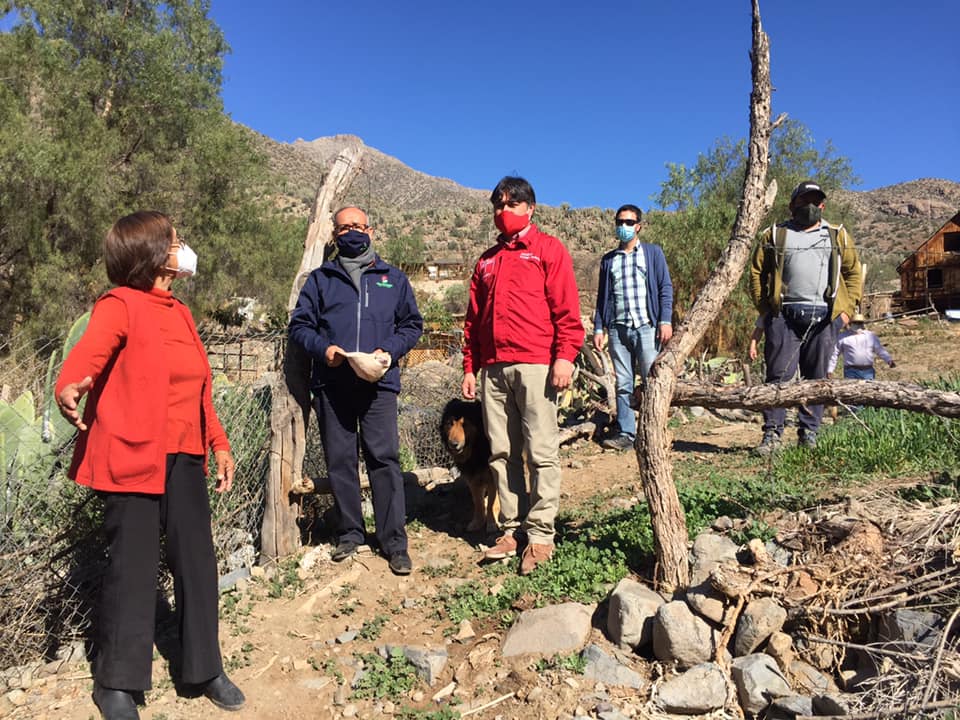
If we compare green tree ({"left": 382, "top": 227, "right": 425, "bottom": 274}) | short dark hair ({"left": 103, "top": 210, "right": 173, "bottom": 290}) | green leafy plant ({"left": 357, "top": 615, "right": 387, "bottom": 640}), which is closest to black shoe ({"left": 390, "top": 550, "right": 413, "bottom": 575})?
green leafy plant ({"left": 357, "top": 615, "right": 387, "bottom": 640})

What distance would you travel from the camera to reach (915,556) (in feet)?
9.55

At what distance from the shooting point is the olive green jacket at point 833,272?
502cm

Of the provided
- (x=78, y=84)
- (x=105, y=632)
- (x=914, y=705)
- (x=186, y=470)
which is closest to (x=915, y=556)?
(x=914, y=705)

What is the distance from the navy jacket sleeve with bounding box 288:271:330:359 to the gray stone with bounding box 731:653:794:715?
8.50 feet

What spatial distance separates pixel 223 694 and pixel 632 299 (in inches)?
160

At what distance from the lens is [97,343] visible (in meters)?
2.60

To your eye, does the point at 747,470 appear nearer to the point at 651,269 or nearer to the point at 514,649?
the point at 651,269

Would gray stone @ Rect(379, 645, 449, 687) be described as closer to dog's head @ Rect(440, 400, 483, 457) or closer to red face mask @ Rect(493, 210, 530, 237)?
dog's head @ Rect(440, 400, 483, 457)

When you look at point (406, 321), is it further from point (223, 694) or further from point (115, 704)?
point (115, 704)

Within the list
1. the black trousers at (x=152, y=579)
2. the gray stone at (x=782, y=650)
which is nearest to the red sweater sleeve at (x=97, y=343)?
the black trousers at (x=152, y=579)

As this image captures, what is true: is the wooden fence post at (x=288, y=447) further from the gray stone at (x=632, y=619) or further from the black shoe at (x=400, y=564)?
the gray stone at (x=632, y=619)

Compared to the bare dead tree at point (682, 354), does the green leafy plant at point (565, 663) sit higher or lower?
lower

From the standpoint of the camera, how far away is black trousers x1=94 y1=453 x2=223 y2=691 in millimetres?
2701

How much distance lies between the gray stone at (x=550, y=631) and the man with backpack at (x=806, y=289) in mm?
2486
